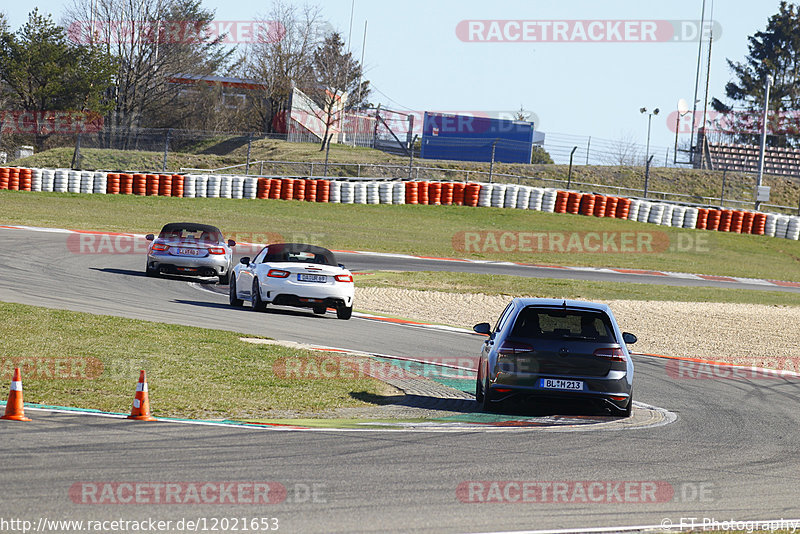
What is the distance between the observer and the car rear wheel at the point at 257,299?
18.9 m

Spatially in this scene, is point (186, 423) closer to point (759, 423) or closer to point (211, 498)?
point (211, 498)

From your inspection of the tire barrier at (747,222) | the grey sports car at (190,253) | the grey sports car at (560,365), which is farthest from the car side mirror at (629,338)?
the tire barrier at (747,222)

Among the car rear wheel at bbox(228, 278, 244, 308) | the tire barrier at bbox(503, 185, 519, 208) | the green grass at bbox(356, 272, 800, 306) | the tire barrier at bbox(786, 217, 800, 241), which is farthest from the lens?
the tire barrier at bbox(786, 217, 800, 241)

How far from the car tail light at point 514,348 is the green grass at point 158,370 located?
1.70 meters

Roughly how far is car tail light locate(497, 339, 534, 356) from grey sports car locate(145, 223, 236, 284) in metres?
13.1

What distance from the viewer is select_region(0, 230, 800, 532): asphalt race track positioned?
20.8 ft

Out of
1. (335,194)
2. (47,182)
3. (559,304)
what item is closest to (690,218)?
(335,194)

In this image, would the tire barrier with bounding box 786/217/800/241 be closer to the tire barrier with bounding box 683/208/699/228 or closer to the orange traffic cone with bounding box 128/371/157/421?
the tire barrier with bounding box 683/208/699/228

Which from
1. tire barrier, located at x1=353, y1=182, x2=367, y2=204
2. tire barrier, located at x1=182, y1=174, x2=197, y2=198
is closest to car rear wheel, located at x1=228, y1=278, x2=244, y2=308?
Answer: tire barrier, located at x1=182, y1=174, x2=197, y2=198

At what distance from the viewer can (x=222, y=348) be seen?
14086mm

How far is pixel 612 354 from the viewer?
Answer: 10.5 m

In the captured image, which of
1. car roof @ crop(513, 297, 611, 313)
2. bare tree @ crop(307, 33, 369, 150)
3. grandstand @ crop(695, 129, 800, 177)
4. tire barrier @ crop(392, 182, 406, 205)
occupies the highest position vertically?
bare tree @ crop(307, 33, 369, 150)

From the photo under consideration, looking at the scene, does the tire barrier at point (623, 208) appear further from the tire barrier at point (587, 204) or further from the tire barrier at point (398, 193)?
the tire barrier at point (398, 193)

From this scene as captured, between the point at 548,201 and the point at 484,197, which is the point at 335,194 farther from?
the point at 548,201
